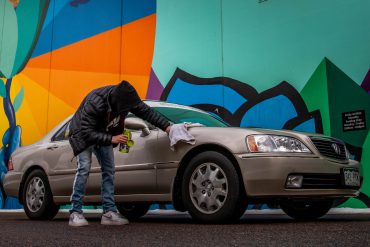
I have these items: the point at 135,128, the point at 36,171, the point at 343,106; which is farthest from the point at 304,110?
the point at 36,171

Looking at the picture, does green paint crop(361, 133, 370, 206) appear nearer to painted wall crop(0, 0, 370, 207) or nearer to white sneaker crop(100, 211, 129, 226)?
painted wall crop(0, 0, 370, 207)

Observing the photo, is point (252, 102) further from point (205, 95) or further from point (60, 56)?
point (60, 56)

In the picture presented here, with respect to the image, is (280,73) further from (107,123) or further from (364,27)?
(107,123)

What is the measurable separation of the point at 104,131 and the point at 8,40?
30.4 feet

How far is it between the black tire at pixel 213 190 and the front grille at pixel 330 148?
2.76ft

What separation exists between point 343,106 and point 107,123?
414 centimetres

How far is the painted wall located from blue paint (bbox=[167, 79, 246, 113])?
0.07ft

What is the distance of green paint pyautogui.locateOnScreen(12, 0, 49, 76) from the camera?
39.7 feet

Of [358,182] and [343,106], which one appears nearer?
[358,182]

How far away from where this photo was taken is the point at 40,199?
237 inches

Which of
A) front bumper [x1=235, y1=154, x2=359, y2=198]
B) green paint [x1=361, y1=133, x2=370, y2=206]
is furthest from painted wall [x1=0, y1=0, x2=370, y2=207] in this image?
front bumper [x1=235, y1=154, x2=359, y2=198]

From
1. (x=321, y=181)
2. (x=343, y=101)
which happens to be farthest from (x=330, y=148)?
(x=343, y=101)

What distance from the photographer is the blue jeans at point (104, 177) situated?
15.0ft

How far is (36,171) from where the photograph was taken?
6184 millimetres
